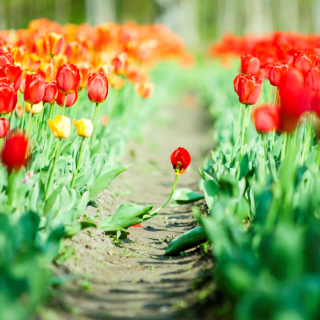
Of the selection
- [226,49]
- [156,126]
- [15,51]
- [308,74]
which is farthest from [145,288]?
[226,49]

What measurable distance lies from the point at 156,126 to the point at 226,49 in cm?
214

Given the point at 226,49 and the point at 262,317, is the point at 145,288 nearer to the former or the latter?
the point at 262,317

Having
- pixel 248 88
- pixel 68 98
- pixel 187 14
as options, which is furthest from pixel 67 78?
pixel 187 14

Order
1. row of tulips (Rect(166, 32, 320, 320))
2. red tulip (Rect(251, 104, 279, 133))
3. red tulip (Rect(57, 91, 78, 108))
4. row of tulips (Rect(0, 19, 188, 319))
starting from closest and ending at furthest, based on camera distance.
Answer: row of tulips (Rect(166, 32, 320, 320))
row of tulips (Rect(0, 19, 188, 319))
red tulip (Rect(251, 104, 279, 133))
red tulip (Rect(57, 91, 78, 108))

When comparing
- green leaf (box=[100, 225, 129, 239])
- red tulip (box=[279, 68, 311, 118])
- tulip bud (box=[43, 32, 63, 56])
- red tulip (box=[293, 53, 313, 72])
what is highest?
tulip bud (box=[43, 32, 63, 56])

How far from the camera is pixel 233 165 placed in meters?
2.98

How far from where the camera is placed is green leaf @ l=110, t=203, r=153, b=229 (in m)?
2.83

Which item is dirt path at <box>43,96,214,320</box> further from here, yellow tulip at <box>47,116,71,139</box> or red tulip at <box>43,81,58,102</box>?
red tulip at <box>43,81,58,102</box>

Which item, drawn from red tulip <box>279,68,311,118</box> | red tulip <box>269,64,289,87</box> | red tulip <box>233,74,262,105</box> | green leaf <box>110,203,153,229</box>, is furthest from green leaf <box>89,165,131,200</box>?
red tulip <box>279,68,311,118</box>

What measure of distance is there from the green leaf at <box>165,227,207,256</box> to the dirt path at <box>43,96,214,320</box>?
0.06 m

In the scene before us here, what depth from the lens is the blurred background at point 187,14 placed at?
2048cm

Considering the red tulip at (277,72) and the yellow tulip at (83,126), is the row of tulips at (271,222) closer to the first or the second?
the red tulip at (277,72)

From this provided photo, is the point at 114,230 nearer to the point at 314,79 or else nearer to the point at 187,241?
the point at 187,241

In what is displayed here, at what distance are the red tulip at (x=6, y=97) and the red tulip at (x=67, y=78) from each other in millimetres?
284
